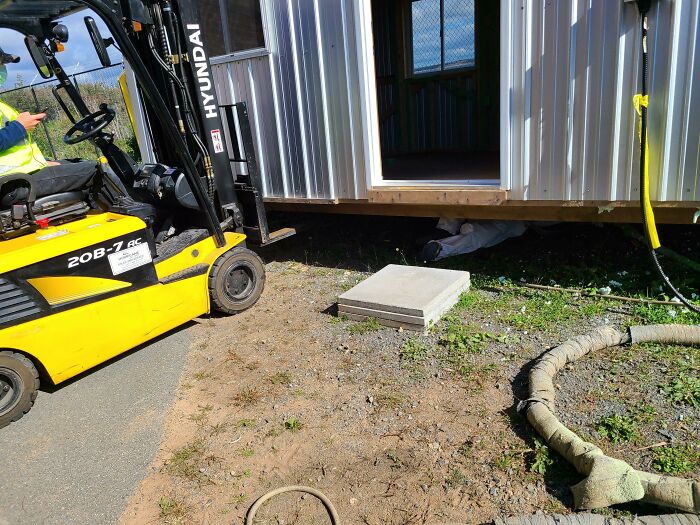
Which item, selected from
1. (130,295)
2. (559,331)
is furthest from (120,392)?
(559,331)

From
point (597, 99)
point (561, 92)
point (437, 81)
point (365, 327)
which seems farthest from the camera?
point (437, 81)

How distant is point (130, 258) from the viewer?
425cm

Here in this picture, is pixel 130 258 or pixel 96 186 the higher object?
pixel 96 186

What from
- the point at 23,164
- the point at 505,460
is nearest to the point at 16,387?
the point at 23,164

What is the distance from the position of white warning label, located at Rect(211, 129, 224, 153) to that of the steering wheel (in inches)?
37.6

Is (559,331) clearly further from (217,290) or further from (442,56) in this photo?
(442,56)

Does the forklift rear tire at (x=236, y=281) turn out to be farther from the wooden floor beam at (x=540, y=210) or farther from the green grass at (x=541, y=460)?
the green grass at (x=541, y=460)

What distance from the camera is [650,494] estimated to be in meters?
2.48

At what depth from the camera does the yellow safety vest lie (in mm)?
3846

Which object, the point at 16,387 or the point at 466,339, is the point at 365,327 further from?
the point at 16,387

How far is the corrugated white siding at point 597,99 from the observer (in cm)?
413

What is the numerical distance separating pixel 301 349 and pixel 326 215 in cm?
371

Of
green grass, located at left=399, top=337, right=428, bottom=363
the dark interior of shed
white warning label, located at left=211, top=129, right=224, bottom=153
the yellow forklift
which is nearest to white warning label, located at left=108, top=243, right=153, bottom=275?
the yellow forklift

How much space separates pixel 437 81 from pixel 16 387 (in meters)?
8.19
